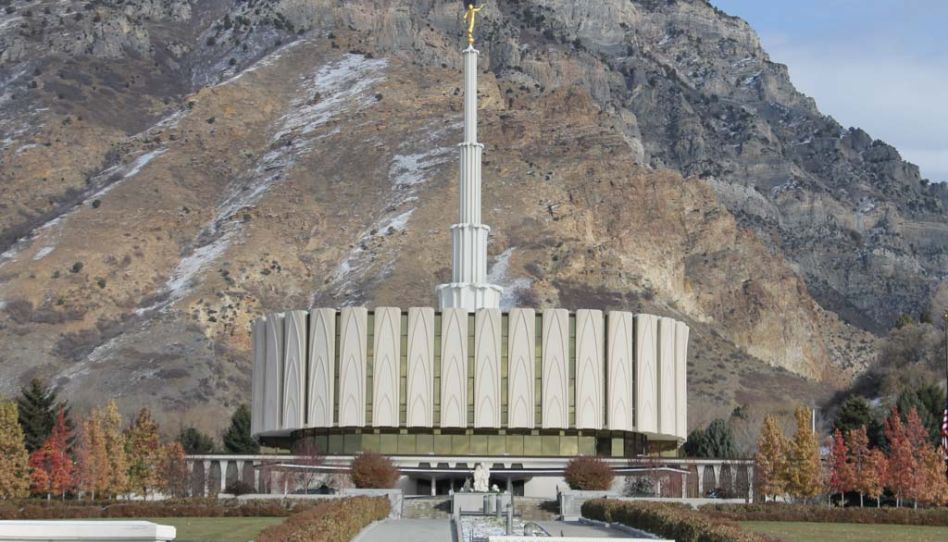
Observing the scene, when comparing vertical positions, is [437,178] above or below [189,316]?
above

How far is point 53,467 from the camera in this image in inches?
3312

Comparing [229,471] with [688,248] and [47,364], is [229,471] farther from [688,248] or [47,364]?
[688,248]

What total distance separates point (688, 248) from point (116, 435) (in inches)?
4574

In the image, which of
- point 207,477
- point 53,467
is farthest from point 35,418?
point 207,477

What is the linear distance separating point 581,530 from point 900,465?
26790 millimetres

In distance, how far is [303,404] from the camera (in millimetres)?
89312

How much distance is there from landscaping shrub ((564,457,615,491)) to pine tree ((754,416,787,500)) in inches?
299

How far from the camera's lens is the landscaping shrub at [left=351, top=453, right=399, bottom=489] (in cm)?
7756

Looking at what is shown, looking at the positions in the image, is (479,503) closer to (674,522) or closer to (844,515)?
(844,515)

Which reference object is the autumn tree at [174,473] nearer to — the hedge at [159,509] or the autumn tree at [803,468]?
the hedge at [159,509]

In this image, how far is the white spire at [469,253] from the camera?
90875 millimetres

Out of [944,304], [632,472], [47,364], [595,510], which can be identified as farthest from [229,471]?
[944,304]

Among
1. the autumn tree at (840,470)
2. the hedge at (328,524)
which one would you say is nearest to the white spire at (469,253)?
the autumn tree at (840,470)

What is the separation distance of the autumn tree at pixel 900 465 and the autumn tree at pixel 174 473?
107 feet
